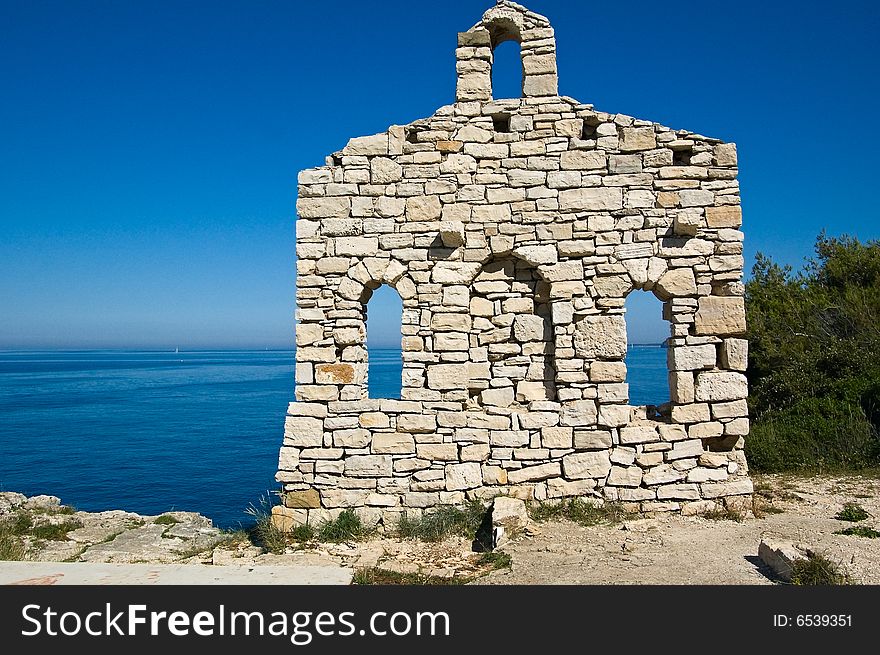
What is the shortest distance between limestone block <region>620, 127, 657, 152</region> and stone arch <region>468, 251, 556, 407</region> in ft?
6.74

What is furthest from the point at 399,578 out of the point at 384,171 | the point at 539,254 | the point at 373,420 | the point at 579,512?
the point at 384,171

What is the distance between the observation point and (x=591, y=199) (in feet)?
25.4

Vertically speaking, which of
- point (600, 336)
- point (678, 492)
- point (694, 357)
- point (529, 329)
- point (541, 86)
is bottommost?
point (678, 492)

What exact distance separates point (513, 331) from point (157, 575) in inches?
208

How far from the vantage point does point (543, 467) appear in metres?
7.55

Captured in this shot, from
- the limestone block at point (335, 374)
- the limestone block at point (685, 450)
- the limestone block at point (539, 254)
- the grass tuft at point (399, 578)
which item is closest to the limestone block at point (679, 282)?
the limestone block at point (539, 254)

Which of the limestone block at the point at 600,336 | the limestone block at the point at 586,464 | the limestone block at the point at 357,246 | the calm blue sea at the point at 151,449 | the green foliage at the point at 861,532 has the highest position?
the limestone block at the point at 357,246

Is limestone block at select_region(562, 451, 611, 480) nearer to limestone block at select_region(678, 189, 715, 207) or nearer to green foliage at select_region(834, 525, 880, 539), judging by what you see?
green foliage at select_region(834, 525, 880, 539)

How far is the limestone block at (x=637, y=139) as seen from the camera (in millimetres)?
7797

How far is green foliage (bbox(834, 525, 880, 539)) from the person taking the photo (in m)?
6.40

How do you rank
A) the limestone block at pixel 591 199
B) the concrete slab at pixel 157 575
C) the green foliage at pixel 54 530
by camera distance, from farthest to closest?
the green foliage at pixel 54 530, the limestone block at pixel 591 199, the concrete slab at pixel 157 575

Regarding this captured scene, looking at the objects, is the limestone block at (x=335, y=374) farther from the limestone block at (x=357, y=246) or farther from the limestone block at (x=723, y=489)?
the limestone block at (x=723, y=489)

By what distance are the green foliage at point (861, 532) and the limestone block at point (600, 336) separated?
10.1 ft

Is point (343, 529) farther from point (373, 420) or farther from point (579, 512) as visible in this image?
point (579, 512)
